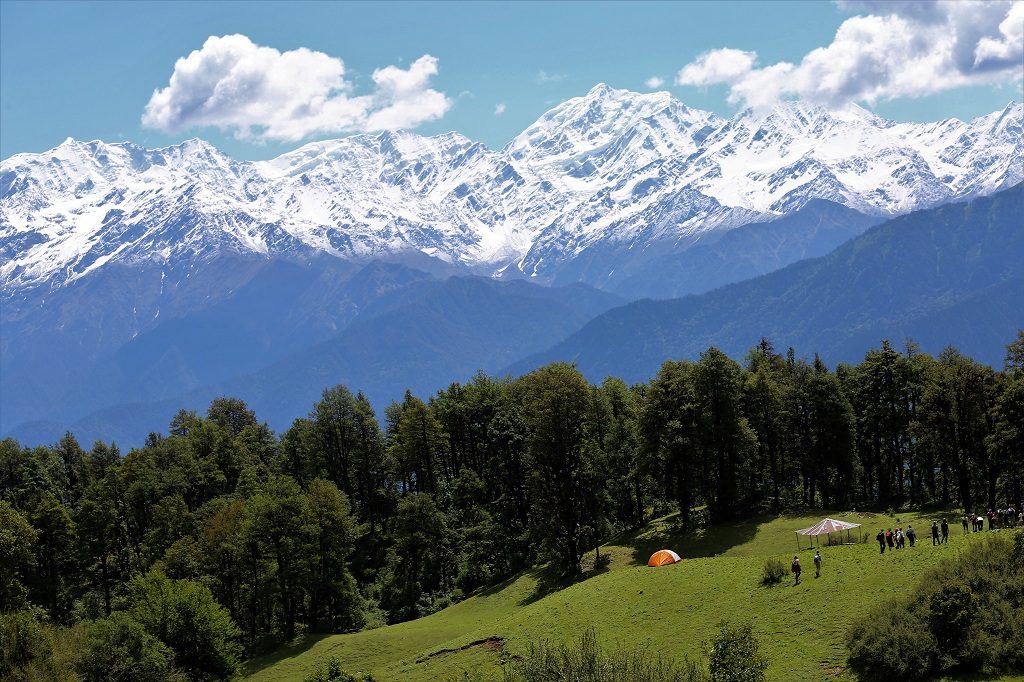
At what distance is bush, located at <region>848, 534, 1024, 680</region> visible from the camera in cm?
4159

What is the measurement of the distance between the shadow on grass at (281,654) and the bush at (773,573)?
39.8m

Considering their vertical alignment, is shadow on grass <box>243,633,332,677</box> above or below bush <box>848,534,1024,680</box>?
below

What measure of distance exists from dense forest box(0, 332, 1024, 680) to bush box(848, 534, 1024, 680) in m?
30.9

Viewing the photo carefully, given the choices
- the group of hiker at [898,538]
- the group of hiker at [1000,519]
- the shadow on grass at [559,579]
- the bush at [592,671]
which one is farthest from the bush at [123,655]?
the group of hiker at [1000,519]

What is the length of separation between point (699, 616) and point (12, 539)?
5407cm

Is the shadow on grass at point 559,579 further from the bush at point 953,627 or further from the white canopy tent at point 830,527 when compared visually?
the bush at point 953,627

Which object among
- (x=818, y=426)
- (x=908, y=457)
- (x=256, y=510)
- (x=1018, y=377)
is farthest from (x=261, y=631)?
(x=1018, y=377)

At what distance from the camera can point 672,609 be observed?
58.4 metres

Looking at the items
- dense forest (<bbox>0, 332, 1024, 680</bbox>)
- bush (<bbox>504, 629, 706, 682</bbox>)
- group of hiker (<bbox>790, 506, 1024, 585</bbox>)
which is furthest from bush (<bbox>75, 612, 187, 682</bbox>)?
group of hiker (<bbox>790, 506, 1024, 585</bbox>)

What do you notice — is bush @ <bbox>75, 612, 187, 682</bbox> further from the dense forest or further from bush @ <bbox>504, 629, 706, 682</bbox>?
bush @ <bbox>504, 629, 706, 682</bbox>

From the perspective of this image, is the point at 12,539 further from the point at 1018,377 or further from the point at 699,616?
the point at 1018,377

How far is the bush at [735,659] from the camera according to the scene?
39.6 m

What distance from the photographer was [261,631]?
92.3 m

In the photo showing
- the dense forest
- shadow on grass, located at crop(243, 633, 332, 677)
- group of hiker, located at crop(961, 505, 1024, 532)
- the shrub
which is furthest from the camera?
shadow on grass, located at crop(243, 633, 332, 677)
